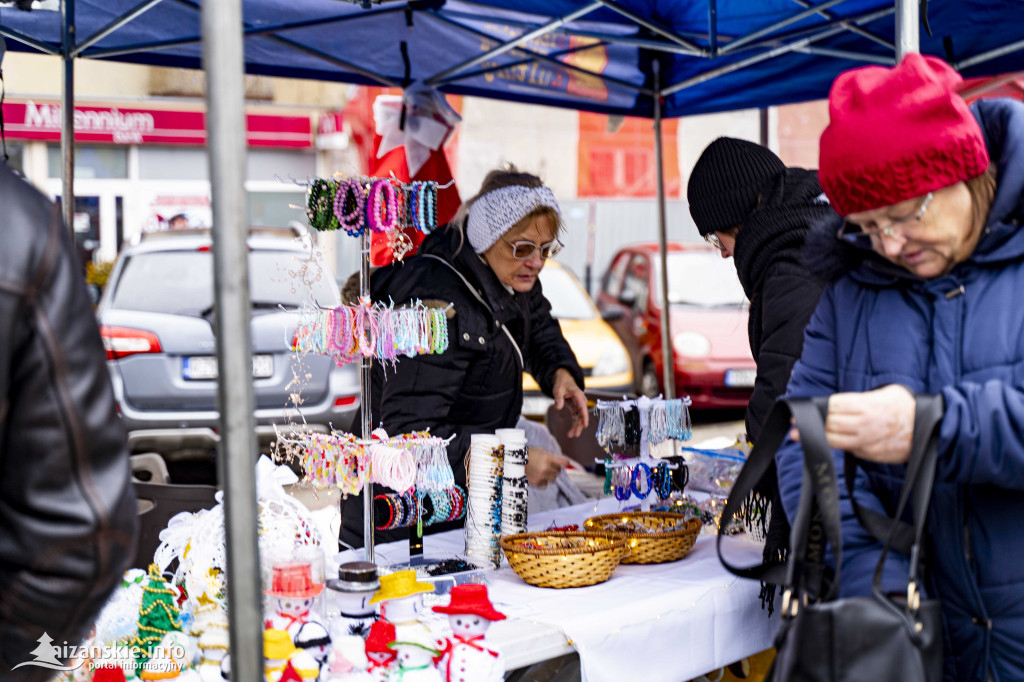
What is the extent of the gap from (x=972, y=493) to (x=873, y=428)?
25 centimetres

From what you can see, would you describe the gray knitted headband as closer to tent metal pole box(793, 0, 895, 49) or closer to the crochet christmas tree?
the crochet christmas tree

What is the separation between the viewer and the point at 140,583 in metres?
1.88

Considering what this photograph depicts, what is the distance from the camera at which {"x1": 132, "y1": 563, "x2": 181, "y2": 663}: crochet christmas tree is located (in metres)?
1.77

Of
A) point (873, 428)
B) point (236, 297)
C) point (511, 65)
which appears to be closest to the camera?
point (236, 297)

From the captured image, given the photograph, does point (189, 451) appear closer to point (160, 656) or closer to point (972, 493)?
point (160, 656)

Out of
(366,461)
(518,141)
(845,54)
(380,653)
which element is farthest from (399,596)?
(518,141)

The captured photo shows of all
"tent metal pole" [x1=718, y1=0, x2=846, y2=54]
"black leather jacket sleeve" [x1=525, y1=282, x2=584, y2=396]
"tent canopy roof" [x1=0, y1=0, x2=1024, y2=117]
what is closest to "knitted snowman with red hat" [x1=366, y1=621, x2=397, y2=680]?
→ "black leather jacket sleeve" [x1=525, y1=282, x2=584, y2=396]

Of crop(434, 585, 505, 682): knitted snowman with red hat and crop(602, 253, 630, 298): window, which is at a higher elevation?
crop(602, 253, 630, 298): window

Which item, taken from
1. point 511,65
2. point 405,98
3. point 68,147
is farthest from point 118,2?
point 511,65

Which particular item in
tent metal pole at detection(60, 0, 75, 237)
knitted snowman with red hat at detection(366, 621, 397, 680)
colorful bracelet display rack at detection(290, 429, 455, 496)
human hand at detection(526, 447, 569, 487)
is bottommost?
knitted snowman with red hat at detection(366, 621, 397, 680)

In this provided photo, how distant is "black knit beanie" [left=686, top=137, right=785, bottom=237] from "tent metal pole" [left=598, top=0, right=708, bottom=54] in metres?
1.38

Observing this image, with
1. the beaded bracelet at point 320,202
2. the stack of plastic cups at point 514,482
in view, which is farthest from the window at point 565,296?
the beaded bracelet at point 320,202

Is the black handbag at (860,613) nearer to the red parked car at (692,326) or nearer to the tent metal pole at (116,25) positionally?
the tent metal pole at (116,25)

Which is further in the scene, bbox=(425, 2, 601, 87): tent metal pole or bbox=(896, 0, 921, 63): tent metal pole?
bbox=(425, 2, 601, 87): tent metal pole
